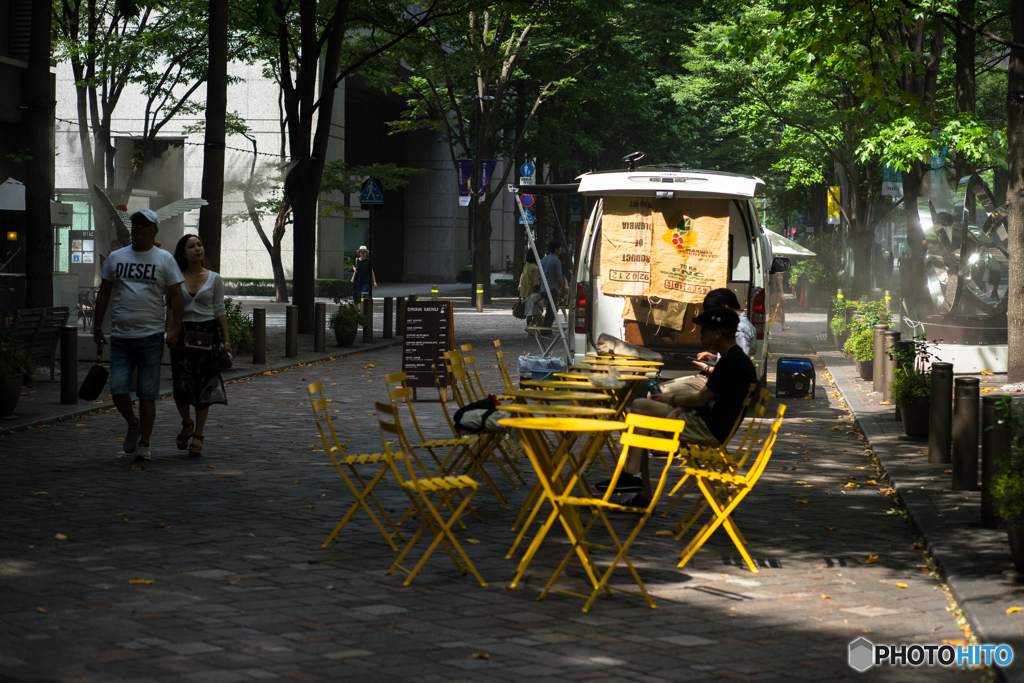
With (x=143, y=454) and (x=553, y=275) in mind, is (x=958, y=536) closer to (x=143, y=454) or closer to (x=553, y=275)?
(x=143, y=454)

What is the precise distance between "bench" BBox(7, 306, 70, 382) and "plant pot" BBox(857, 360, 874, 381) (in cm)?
1067

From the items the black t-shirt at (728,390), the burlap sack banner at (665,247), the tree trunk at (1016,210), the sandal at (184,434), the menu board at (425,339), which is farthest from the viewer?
the tree trunk at (1016,210)

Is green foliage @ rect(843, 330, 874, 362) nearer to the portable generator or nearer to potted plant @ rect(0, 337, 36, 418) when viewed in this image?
the portable generator

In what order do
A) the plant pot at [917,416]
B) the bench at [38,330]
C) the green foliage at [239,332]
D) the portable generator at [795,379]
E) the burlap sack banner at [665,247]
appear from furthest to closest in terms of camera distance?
the green foliage at [239,332] → the portable generator at [795,379] → the bench at [38,330] → the burlap sack banner at [665,247] → the plant pot at [917,416]

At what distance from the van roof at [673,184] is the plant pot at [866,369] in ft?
16.0

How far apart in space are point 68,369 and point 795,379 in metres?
8.51

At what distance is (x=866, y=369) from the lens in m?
16.2

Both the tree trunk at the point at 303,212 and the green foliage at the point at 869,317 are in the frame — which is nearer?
the green foliage at the point at 869,317

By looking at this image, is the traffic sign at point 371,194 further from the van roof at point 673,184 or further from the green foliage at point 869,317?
the van roof at point 673,184

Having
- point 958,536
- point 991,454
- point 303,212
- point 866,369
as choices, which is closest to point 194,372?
point 958,536

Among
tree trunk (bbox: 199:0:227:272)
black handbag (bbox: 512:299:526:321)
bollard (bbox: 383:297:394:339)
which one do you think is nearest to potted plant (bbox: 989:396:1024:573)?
tree trunk (bbox: 199:0:227:272)

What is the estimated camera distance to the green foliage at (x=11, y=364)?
1106cm

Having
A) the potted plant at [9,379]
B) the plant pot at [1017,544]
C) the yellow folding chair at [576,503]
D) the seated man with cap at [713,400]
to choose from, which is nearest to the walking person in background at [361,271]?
the potted plant at [9,379]

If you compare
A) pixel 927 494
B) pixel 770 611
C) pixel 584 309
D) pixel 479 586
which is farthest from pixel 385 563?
pixel 584 309
